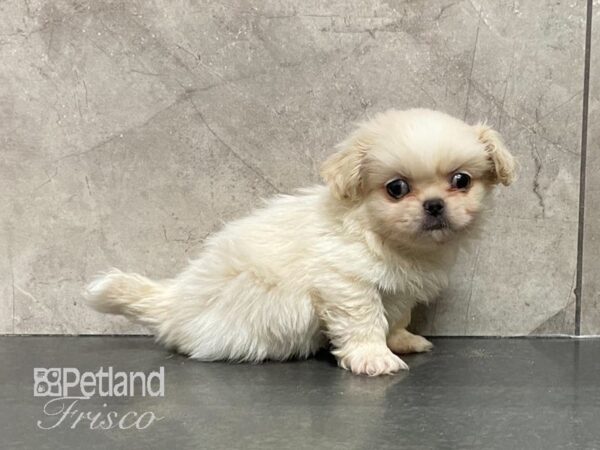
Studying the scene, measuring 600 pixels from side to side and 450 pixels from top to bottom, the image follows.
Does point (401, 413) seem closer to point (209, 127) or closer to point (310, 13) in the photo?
point (209, 127)

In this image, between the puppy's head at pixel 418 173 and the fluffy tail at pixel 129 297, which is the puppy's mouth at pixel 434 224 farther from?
the fluffy tail at pixel 129 297

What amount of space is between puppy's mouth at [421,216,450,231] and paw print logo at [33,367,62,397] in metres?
1.07

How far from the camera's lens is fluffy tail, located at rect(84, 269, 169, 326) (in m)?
2.15

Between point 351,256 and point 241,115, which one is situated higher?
point 241,115

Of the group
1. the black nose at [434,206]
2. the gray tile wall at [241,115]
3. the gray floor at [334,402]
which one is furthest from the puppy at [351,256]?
the gray tile wall at [241,115]

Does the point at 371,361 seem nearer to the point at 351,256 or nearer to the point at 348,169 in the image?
the point at 351,256

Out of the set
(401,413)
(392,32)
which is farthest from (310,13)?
(401,413)

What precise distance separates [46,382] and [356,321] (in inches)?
34.8

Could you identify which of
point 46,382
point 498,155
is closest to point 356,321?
point 498,155

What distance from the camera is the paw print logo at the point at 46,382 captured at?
1.73 m

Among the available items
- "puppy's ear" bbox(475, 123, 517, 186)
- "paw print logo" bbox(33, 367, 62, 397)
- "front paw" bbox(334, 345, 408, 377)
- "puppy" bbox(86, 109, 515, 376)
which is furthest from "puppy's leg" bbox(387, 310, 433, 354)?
"paw print logo" bbox(33, 367, 62, 397)

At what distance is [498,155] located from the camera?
1.94 m

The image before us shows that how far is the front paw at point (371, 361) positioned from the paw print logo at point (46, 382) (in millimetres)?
801

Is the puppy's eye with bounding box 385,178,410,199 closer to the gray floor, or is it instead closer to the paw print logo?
the gray floor
